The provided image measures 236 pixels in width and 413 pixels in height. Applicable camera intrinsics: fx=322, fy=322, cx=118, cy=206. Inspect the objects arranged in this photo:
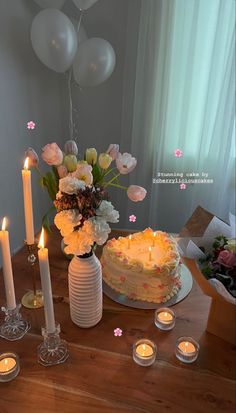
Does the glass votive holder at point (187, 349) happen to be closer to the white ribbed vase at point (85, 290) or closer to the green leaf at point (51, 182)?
the white ribbed vase at point (85, 290)

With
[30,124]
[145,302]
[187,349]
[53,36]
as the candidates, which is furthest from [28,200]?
[30,124]

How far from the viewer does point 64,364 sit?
799 mm

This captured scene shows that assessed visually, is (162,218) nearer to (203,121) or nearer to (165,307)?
(203,121)

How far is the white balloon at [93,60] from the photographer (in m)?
1.71

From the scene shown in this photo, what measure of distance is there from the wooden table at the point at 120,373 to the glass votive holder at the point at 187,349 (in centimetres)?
2

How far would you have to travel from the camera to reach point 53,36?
5.24ft

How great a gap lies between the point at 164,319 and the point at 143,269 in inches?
6.0

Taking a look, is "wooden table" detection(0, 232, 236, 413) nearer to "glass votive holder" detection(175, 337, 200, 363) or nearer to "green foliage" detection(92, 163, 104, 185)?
"glass votive holder" detection(175, 337, 200, 363)

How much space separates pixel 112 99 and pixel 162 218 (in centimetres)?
88

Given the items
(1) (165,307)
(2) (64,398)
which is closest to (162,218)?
(1) (165,307)

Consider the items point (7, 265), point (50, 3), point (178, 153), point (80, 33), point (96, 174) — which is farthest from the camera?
point (178, 153)

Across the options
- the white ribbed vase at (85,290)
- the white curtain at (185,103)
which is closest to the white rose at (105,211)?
the white ribbed vase at (85,290)

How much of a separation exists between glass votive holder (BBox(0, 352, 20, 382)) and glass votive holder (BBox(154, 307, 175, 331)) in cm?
39

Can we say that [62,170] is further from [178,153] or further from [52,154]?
[178,153]
